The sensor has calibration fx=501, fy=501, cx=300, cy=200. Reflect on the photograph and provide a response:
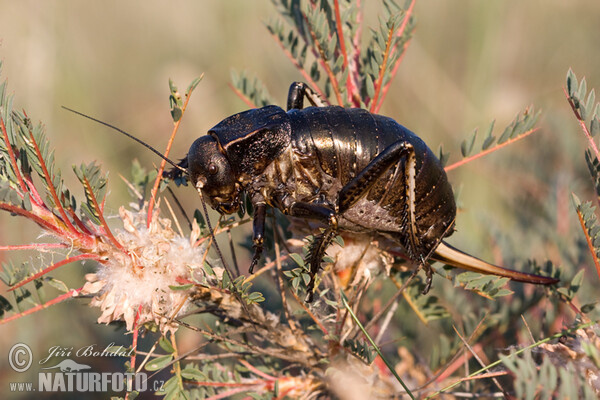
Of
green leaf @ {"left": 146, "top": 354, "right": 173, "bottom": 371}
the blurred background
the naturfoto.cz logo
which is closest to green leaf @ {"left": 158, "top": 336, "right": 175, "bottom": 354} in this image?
green leaf @ {"left": 146, "top": 354, "right": 173, "bottom": 371}

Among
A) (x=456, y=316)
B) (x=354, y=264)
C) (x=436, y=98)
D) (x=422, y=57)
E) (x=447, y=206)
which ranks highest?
(x=422, y=57)

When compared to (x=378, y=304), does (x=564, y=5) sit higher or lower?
higher

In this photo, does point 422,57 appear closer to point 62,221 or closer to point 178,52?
point 178,52

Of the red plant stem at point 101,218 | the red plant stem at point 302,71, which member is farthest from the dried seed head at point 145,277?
the red plant stem at point 302,71

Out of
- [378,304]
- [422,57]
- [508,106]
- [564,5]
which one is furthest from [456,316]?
[564,5]

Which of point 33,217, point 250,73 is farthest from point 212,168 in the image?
point 250,73
